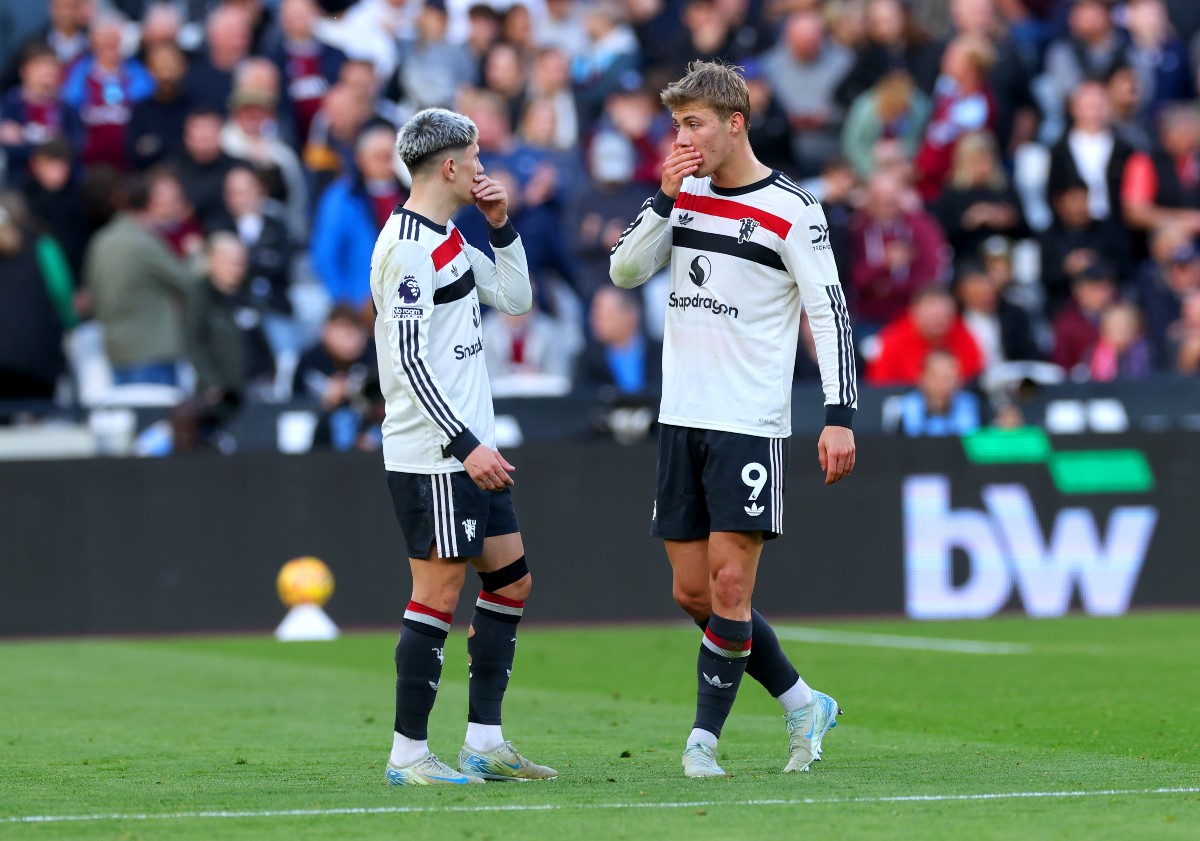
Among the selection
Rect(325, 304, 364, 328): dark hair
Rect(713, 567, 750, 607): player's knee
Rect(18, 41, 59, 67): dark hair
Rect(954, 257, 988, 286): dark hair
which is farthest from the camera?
Rect(18, 41, 59, 67): dark hair

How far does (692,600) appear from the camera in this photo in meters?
6.97

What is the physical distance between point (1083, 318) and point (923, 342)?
180 cm

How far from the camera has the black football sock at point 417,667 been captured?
6660mm

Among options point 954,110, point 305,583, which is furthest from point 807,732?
point 954,110

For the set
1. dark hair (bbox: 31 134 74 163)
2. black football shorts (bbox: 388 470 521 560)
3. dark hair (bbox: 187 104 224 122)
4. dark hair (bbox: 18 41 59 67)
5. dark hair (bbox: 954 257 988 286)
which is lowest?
black football shorts (bbox: 388 470 521 560)

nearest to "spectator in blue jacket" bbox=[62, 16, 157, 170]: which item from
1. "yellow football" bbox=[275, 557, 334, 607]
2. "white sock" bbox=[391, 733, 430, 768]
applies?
"yellow football" bbox=[275, 557, 334, 607]

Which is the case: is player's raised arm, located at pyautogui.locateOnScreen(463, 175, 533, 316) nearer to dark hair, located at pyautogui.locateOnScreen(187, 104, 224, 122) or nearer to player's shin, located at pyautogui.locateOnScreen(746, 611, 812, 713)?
player's shin, located at pyautogui.locateOnScreen(746, 611, 812, 713)

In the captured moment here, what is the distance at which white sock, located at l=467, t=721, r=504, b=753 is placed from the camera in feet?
22.5

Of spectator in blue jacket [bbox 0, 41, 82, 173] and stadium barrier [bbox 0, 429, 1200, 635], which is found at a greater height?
spectator in blue jacket [bbox 0, 41, 82, 173]

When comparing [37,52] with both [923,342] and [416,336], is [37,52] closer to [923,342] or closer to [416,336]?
[923,342]

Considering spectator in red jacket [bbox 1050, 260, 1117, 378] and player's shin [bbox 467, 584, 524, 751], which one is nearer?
player's shin [bbox 467, 584, 524, 751]

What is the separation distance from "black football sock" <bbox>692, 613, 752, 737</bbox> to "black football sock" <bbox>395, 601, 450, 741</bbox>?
908 millimetres

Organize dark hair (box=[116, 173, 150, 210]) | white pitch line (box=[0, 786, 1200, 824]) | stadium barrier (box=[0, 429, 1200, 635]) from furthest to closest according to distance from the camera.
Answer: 1. dark hair (box=[116, 173, 150, 210])
2. stadium barrier (box=[0, 429, 1200, 635])
3. white pitch line (box=[0, 786, 1200, 824])

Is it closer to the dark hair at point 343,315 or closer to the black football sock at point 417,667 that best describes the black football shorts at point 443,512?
the black football sock at point 417,667
